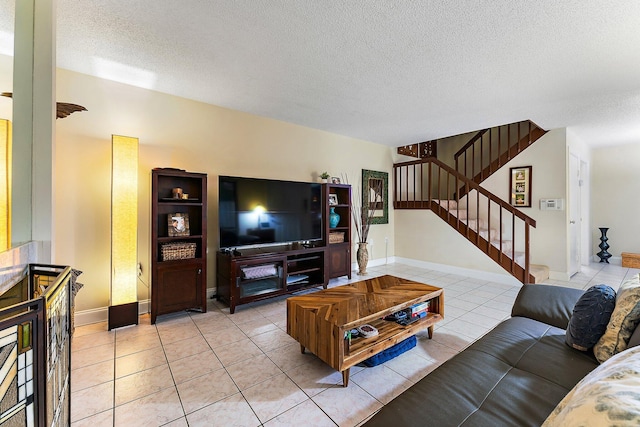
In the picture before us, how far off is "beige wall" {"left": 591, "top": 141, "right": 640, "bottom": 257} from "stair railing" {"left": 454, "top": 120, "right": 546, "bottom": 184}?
2.37m

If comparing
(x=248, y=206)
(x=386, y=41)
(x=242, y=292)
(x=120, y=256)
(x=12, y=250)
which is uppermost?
(x=386, y=41)

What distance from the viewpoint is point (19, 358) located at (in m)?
0.63

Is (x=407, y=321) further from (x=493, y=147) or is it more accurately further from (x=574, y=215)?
(x=493, y=147)

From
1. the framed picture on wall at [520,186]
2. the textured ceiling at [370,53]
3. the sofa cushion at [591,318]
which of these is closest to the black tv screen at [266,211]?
the textured ceiling at [370,53]

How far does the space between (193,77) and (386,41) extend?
187 centimetres

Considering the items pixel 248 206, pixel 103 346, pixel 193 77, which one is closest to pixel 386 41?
pixel 193 77

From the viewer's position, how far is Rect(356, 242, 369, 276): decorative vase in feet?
15.5

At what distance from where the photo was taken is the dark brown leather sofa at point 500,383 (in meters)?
0.97

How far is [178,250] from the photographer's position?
2836 millimetres

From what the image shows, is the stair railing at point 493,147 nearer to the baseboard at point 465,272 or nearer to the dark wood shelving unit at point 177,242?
the baseboard at point 465,272

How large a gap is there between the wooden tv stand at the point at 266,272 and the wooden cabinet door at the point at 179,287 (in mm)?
315

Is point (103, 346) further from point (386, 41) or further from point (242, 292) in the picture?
point (386, 41)

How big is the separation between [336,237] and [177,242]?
7.31ft

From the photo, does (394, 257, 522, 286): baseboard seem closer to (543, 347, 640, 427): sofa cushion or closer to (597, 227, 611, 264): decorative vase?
(597, 227, 611, 264): decorative vase
